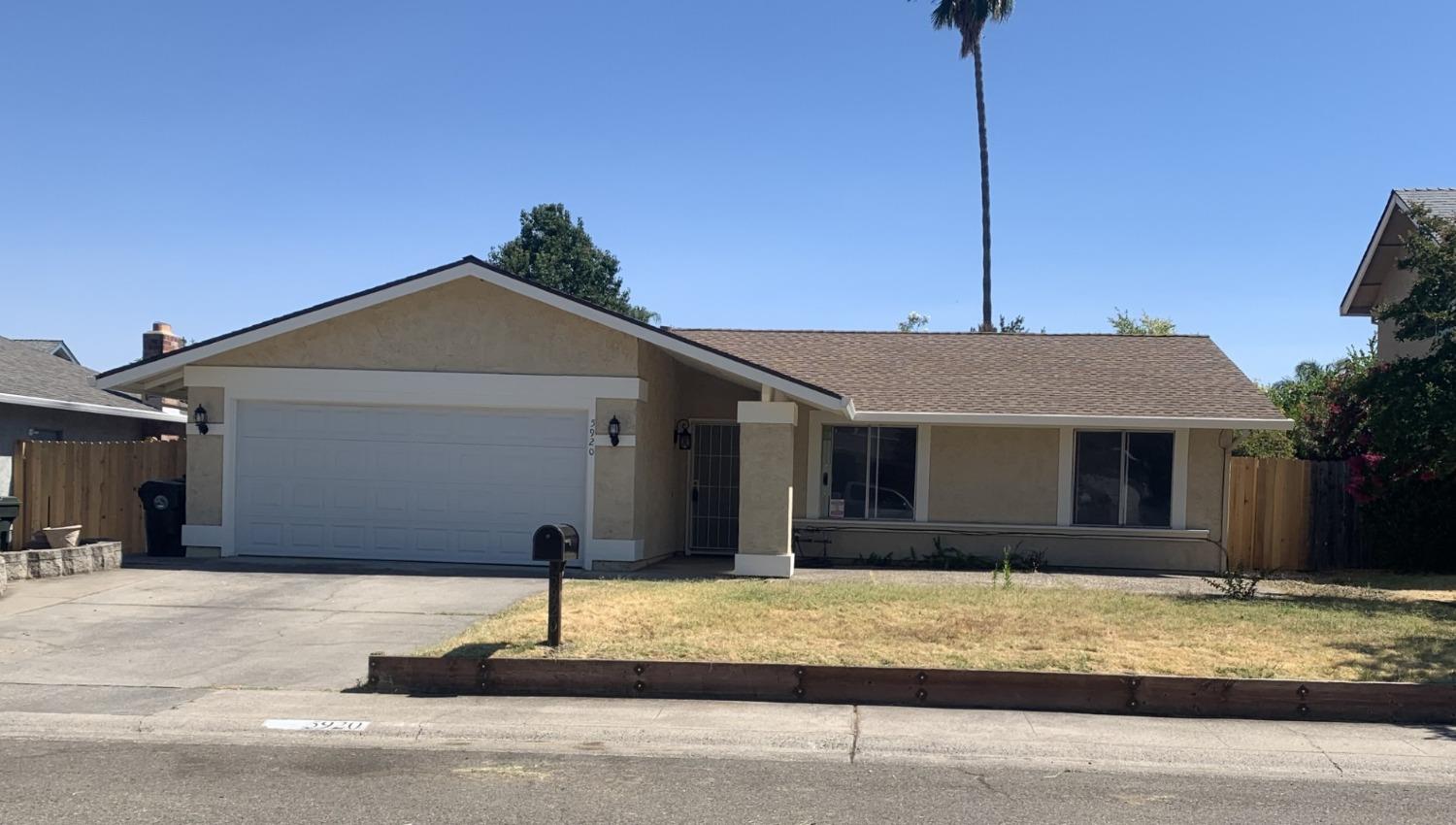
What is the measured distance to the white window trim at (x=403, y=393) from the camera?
15.3 m

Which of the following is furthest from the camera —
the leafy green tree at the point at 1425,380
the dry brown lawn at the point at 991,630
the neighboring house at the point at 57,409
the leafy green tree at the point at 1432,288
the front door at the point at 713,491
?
the front door at the point at 713,491

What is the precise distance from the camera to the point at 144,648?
1017 centimetres

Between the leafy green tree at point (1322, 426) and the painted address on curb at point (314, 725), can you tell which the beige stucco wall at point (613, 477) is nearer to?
the painted address on curb at point (314, 725)

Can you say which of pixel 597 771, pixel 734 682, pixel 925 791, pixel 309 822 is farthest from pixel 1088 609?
pixel 309 822

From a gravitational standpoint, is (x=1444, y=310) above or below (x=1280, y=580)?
above

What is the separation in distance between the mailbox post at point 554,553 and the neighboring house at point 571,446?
219 inches

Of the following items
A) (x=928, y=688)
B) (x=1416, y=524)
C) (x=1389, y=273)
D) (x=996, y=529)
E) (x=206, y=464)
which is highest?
(x=1389, y=273)

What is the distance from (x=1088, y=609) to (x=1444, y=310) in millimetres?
6286

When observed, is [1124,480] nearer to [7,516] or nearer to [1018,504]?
[1018,504]

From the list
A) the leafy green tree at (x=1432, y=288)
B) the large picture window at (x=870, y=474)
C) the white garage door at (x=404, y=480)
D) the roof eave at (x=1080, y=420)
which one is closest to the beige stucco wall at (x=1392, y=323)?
the roof eave at (x=1080, y=420)

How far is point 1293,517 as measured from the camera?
18.2 metres

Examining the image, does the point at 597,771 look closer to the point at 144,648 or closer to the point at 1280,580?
the point at 144,648

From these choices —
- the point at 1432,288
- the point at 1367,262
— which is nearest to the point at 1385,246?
the point at 1367,262

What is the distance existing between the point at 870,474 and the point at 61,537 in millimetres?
11222
